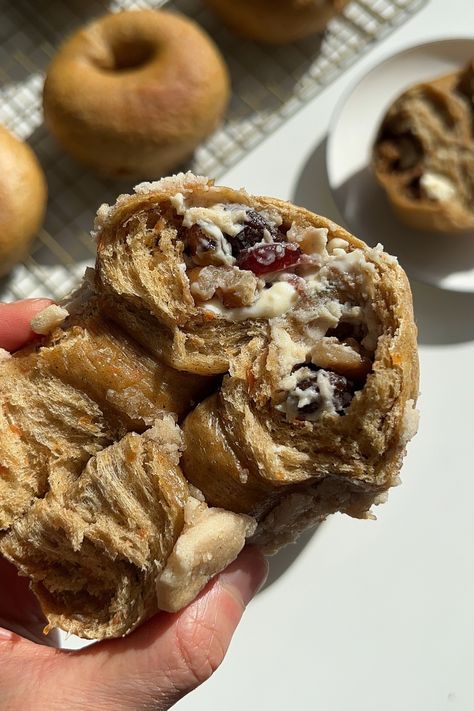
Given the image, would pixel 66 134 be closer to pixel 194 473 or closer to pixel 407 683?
pixel 194 473

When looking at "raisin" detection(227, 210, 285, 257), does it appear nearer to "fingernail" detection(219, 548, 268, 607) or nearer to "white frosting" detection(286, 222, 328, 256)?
"white frosting" detection(286, 222, 328, 256)

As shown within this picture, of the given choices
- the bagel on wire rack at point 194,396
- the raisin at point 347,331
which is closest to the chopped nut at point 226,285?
the bagel on wire rack at point 194,396

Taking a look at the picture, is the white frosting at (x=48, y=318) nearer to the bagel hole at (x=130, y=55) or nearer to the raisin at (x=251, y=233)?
the raisin at (x=251, y=233)

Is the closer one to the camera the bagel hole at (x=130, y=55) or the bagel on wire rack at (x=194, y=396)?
the bagel on wire rack at (x=194, y=396)

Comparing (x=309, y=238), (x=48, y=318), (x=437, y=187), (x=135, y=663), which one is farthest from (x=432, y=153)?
(x=135, y=663)

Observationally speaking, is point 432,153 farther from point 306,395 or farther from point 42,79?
point 42,79

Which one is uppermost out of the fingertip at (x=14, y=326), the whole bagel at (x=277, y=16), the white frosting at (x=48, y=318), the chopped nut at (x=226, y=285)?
the white frosting at (x=48, y=318)

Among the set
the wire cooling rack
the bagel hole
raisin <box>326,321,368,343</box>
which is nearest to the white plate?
the wire cooling rack
